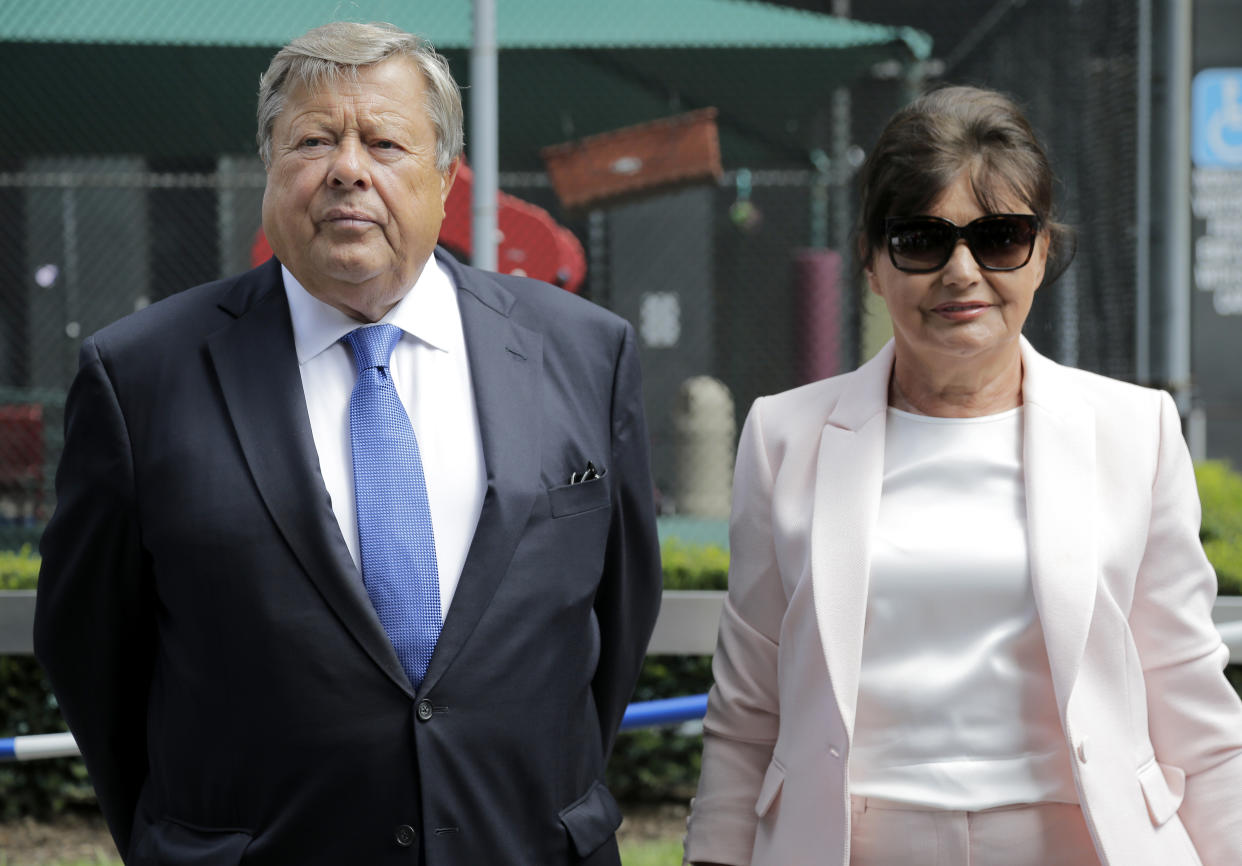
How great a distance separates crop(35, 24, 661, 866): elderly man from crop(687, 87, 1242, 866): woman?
0.40 meters

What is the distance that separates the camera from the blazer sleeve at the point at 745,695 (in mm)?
2404

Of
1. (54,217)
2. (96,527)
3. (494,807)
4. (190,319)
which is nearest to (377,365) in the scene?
(190,319)

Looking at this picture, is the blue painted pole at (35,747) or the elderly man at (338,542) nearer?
the elderly man at (338,542)

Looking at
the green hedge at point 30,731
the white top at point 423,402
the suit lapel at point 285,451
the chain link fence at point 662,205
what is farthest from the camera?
the chain link fence at point 662,205

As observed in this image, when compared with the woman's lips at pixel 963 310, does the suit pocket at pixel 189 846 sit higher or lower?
lower

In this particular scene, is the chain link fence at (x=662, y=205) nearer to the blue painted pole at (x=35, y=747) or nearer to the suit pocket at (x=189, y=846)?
the blue painted pole at (x=35, y=747)

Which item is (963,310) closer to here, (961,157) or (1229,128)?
(961,157)

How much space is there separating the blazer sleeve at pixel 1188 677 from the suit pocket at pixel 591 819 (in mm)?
913

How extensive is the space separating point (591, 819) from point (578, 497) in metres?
0.54

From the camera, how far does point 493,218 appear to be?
489cm

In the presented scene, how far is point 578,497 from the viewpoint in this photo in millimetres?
2328

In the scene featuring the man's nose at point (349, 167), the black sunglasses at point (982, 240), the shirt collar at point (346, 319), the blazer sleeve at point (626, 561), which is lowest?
the blazer sleeve at point (626, 561)

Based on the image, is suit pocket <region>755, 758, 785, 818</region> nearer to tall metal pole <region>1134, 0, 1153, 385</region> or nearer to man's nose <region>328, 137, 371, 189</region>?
man's nose <region>328, 137, 371, 189</region>

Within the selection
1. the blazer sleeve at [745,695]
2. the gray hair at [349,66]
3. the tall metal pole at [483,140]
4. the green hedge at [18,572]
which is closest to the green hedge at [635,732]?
the green hedge at [18,572]
